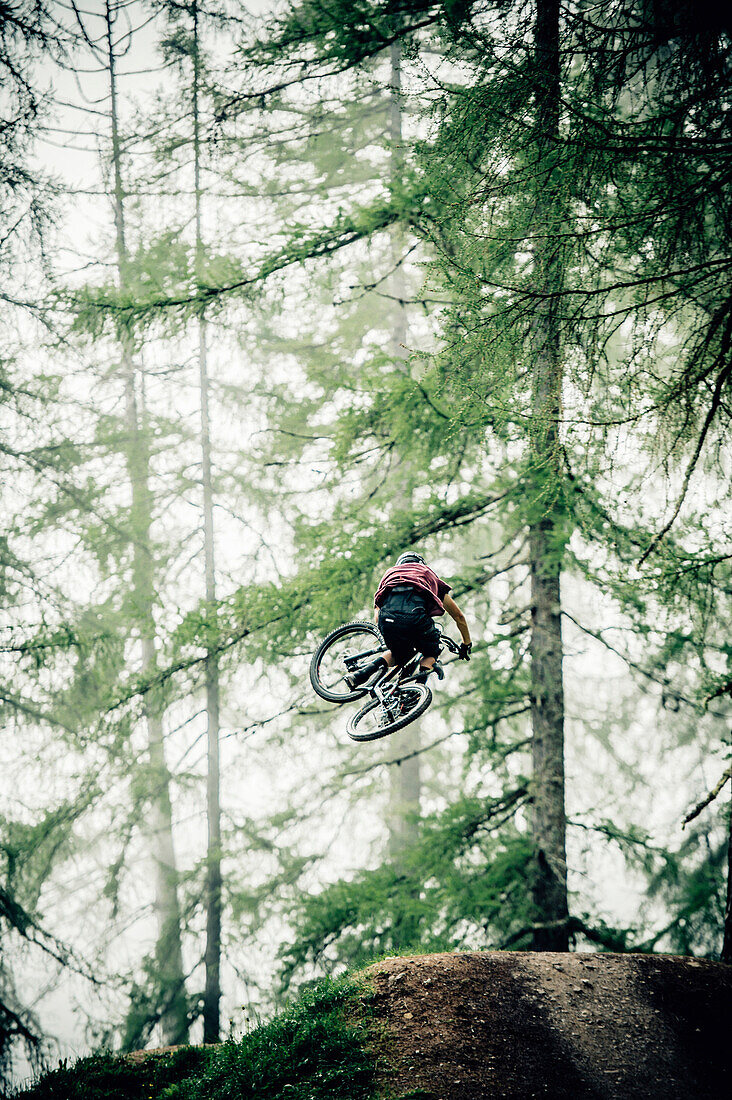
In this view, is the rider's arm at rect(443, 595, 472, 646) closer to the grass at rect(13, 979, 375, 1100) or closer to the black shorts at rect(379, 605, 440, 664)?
the black shorts at rect(379, 605, 440, 664)

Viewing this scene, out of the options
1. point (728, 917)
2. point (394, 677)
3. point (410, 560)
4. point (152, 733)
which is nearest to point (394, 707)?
point (394, 677)

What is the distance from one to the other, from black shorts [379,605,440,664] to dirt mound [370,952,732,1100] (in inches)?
108

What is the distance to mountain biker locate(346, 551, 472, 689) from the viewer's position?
5.06 m

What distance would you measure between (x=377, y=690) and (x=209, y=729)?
22.4 ft

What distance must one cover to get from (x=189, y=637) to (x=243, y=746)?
556cm

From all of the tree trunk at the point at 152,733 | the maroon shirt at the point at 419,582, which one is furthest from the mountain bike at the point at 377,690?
the tree trunk at the point at 152,733

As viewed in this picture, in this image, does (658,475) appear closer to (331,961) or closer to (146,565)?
(331,961)

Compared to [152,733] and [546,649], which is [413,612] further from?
[152,733]

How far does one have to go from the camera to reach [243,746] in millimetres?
12164

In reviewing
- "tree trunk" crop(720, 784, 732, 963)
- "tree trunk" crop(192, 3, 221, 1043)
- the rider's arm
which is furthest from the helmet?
"tree trunk" crop(192, 3, 221, 1043)

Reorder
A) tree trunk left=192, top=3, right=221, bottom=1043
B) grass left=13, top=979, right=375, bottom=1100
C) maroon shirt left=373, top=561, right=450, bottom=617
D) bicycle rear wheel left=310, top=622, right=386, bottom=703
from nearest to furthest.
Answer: grass left=13, top=979, right=375, bottom=1100, maroon shirt left=373, top=561, right=450, bottom=617, bicycle rear wheel left=310, top=622, right=386, bottom=703, tree trunk left=192, top=3, right=221, bottom=1043

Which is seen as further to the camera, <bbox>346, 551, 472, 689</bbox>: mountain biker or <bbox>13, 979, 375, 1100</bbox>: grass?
<bbox>346, 551, 472, 689</bbox>: mountain biker

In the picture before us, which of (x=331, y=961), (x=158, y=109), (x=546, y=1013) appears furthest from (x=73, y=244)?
(x=546, y=1013)

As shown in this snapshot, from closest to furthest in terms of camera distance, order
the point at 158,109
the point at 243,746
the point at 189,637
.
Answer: the point at 189,637, the point at 158,109, the point at 243,746
